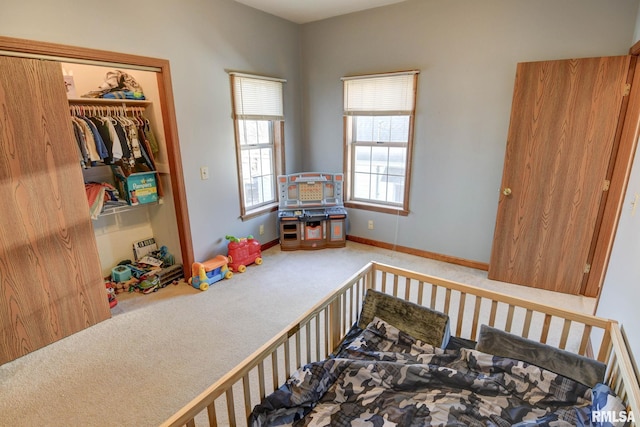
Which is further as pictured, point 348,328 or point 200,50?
point 200,50

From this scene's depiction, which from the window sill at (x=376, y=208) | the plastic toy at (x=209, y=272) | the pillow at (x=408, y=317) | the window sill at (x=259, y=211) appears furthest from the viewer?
the window sill at (x=376, y=208)

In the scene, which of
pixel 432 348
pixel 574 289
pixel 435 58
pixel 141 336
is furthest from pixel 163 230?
pixel 574 289

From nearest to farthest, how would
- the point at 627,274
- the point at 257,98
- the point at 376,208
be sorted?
the point at 627,274, the point at 257,98, the point at 376,208

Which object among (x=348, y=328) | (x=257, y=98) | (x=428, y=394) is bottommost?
(x=348, y=328)

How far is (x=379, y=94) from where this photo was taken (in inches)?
145

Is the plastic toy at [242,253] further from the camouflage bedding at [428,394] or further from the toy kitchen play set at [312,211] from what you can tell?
the camouflage bedding at [428,394]

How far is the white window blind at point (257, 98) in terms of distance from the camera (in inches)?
135

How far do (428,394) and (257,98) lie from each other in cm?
323

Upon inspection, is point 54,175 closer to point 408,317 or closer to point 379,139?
point 408,317

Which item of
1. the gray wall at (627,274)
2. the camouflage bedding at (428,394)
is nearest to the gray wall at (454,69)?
the gray wall at (627,274)

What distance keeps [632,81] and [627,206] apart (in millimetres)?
1309

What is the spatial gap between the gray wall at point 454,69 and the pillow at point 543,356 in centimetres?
192

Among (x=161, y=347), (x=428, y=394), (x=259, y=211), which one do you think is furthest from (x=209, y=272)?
(x=428, y=394)

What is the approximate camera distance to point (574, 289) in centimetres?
298
